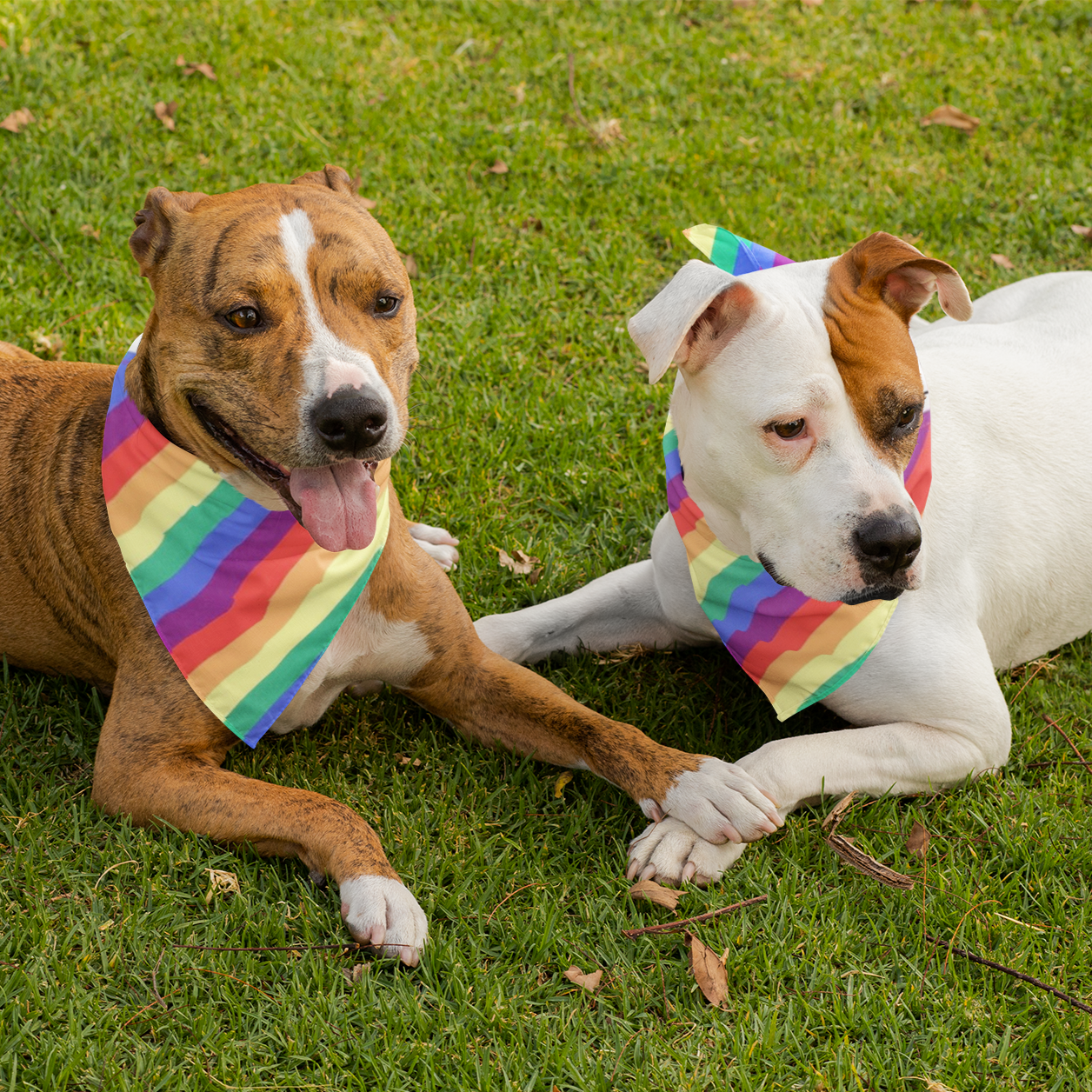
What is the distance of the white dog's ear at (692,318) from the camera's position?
3.14 meters

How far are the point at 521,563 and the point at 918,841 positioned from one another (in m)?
1.84

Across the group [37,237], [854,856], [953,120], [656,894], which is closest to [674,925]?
[656,894]

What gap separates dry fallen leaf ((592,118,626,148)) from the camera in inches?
270

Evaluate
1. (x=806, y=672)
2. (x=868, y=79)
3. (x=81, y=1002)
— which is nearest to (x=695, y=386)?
(x=806, y=672)

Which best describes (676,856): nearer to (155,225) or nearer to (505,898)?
(505,898)

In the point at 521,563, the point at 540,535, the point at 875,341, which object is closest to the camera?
the point at 875,341

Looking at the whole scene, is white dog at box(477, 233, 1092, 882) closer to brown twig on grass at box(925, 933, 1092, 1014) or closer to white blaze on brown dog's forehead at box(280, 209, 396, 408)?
brown twig on grass at box(925, 933, 1092, 1014)

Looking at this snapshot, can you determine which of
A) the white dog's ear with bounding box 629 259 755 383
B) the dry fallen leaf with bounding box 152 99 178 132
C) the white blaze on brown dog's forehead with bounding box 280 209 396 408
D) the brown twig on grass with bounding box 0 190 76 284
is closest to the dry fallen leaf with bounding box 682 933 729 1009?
the white dog's ear with bounding box 629 259 755 383

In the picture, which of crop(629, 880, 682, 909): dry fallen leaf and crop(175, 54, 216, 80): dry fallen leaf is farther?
crop(175, 54, 216, 80): dry fallen leaf

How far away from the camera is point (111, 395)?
3557 millimetres

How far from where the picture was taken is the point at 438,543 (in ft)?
14.7

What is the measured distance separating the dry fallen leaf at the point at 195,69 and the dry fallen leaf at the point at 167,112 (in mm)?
327

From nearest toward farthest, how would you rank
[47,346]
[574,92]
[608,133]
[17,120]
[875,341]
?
[875,341], [47,346], [17,120], [608,133], [574,92]

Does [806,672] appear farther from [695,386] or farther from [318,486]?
[318,486]
